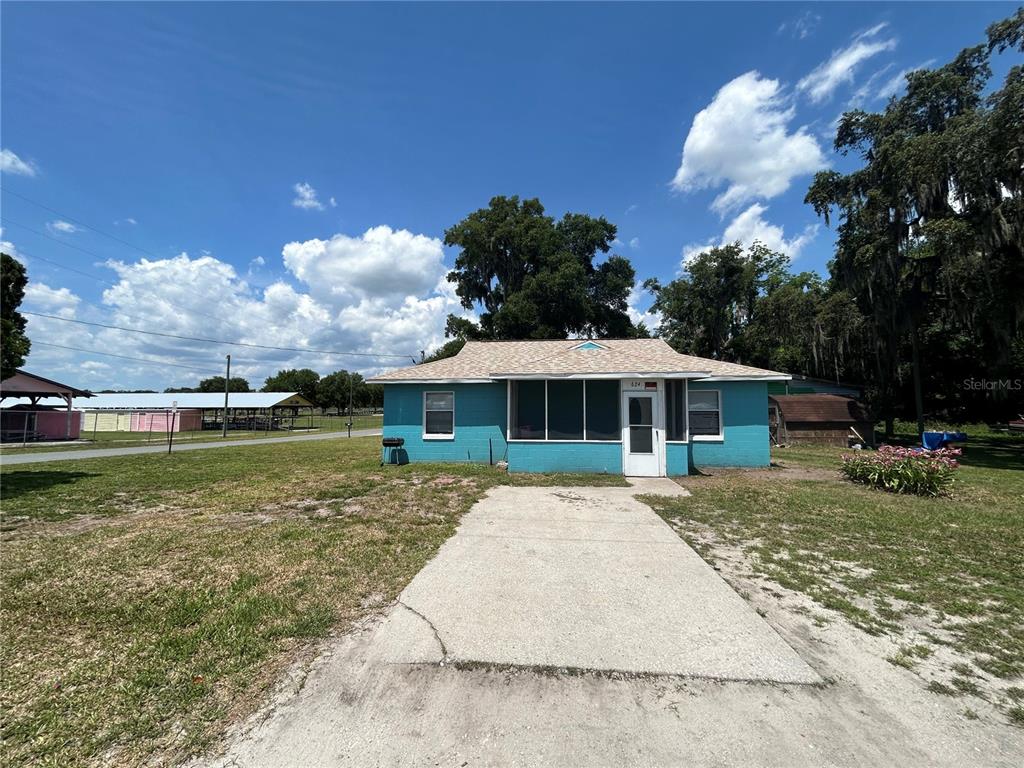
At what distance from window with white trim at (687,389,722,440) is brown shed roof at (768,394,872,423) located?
25.9ft

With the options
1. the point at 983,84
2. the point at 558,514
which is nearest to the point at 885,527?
the point at 558,514

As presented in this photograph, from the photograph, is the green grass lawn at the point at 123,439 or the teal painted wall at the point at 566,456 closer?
the teal painted wall at the point at 566,456

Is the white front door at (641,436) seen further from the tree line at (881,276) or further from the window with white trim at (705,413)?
the tree line at (881,276)

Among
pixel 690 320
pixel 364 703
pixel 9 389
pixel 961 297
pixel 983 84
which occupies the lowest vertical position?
pixel 364 703

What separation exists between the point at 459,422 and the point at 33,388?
31.2 m

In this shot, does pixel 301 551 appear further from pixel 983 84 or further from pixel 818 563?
pixel 983 84

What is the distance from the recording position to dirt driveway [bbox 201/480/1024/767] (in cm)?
219

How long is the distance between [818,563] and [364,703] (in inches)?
194

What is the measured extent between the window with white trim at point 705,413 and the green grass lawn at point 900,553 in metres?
2.50

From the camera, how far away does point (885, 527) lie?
6.20 meters

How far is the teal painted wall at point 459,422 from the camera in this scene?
12.8 meters

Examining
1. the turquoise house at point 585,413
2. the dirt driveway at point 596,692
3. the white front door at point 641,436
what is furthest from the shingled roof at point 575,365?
the dirt driveway at point 596,692

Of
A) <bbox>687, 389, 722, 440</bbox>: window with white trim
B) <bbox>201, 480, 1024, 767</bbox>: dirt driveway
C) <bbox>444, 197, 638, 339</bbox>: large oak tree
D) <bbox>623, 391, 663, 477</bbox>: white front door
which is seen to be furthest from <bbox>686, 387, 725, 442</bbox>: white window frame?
<bbox>444, 197, 638, 339</bbox>: large oak tree

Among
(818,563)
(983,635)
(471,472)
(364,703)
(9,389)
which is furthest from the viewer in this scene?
(9,389)
